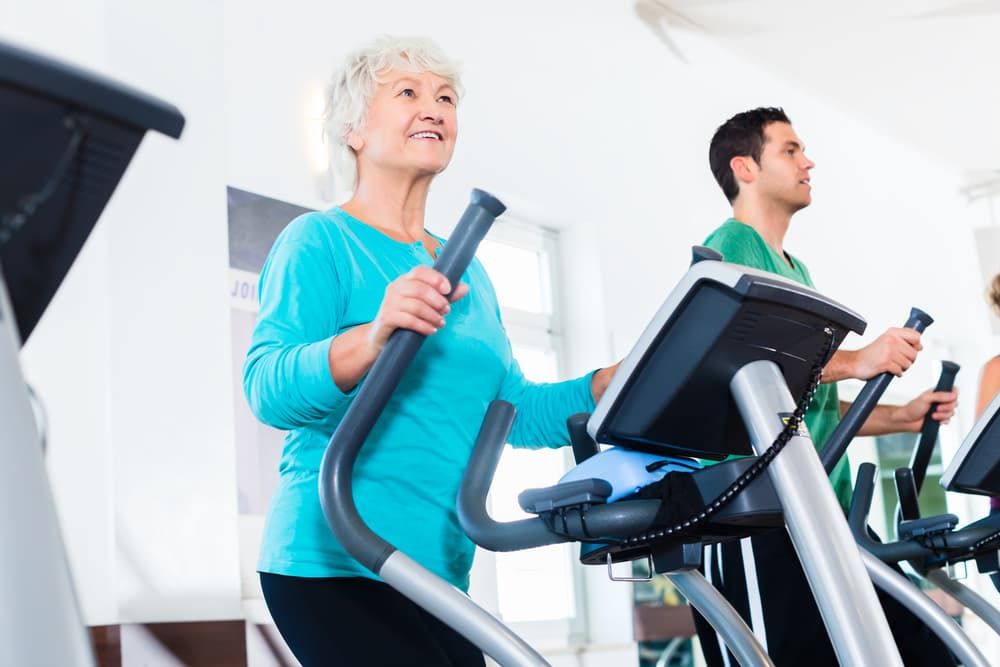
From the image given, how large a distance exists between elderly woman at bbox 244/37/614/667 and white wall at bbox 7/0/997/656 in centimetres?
131

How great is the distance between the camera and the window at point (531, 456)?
165 inches

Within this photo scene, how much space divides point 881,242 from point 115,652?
5.13m

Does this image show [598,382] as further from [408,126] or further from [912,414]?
[912,414]

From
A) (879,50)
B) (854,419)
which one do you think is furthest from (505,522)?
(879,50)

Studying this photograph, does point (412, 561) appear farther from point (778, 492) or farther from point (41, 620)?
point (41, 620)

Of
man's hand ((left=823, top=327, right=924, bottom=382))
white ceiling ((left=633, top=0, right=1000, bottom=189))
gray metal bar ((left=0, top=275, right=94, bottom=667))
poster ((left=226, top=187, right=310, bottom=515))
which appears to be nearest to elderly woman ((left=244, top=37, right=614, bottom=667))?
man's hand ((left=823, top=327, right=924, bottom=382))

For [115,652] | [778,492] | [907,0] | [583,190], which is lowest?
[115,652]

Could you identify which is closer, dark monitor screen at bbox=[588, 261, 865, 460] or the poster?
dark monitor screen at bbox=[588, 261, 865, 460]

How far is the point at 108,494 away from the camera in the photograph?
2707 mm

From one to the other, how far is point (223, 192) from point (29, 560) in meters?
2.67

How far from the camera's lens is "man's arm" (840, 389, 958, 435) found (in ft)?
7.95

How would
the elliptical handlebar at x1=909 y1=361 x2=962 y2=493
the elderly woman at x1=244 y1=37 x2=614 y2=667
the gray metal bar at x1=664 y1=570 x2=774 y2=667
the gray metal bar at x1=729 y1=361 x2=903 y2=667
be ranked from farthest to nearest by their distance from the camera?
the elliptical handlebar at x1=909 y1=361 x2=962 y2=493 → the gray metal bar at x1=664 y1=570 x2=774 y2=667 → the elderly woman at x1=244 y1=37 x2=614 y2=667 → the gray metal bar at x1=729 y1=361 x2=903 y2=667

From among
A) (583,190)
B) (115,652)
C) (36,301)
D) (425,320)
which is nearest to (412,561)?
(425,320)

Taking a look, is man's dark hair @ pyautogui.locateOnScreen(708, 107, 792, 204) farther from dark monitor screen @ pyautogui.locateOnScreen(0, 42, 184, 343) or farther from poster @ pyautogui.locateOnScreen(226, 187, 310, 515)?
dark monitor screen @ pyautogui.locateOnScreen(0, 42, 184, 343)
